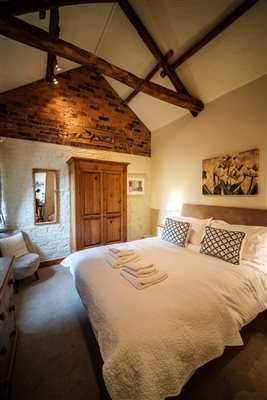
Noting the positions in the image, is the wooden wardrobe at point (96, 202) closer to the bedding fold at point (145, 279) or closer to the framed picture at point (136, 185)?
the framed picture at point (136, 185)

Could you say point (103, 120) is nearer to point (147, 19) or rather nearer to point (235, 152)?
point (147, 19)

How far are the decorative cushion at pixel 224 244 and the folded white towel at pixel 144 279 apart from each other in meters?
0.88

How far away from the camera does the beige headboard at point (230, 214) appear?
2304 mm

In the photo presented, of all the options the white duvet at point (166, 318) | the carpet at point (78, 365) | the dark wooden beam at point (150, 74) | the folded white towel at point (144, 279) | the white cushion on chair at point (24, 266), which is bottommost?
the carpet at point (78, 365)

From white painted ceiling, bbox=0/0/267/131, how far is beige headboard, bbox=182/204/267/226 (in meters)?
1.87

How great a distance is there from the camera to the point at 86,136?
3.65 metres

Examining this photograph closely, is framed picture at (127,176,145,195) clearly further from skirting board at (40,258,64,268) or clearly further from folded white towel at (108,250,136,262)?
folded white towel at (108,250,136,262)

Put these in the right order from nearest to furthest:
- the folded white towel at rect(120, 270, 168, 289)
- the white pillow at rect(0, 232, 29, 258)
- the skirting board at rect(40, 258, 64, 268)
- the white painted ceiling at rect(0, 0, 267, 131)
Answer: the folded white towel at rect(120, 270, 168, 289)
the white painted ceiling at rect(0, 0, 267, 131)
the white pillow at rect(0, 232, 29, 258)
the skirting board at rect(40, 258, 64, 268)

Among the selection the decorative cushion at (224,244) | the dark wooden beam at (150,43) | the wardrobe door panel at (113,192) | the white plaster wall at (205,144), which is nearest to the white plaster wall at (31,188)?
the wardrobe door panel at (113,192)

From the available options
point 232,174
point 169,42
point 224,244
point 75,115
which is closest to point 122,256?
point 224,244

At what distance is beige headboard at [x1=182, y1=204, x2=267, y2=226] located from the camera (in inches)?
90.7

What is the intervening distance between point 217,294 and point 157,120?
3766mm

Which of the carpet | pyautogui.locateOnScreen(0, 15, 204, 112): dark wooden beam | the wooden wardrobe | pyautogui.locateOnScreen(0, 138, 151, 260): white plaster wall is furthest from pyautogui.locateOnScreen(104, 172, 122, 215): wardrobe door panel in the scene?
the carpet

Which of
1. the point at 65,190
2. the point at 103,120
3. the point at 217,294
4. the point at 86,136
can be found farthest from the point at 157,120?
the point at 217,294
